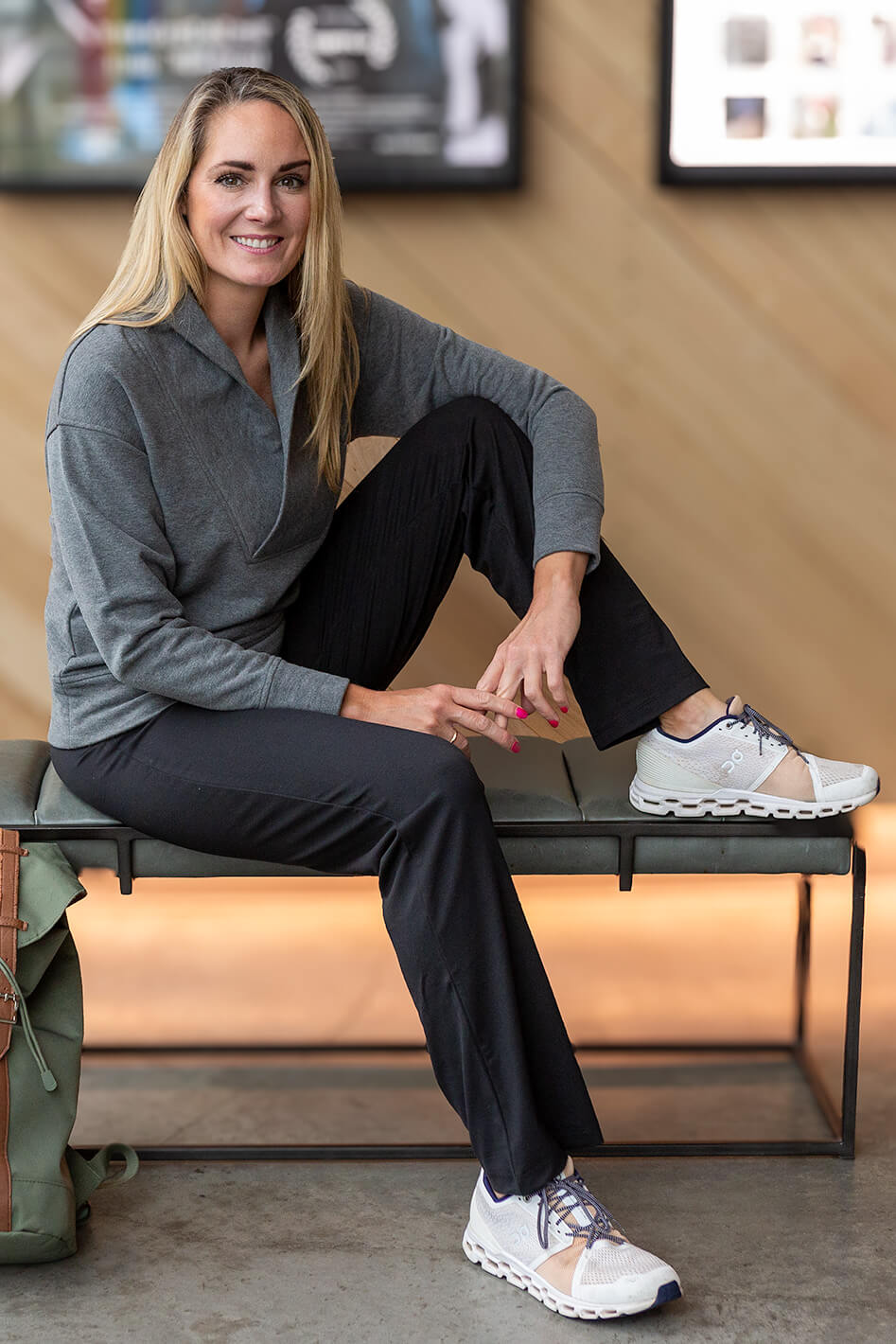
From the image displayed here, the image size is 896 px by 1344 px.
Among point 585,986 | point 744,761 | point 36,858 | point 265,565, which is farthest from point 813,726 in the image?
point 36,858

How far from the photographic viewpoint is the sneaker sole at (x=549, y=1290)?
4.73 feet

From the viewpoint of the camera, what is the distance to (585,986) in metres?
2.28

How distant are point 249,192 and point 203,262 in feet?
0.32

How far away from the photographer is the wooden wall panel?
102 inches

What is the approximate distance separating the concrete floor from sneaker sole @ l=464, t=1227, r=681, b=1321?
1cm

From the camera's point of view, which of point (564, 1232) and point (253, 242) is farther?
point (253, 242)

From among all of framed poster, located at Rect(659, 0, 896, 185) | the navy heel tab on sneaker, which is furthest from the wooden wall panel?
the navy heel tab on sneaker

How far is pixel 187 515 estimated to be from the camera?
1650 mm

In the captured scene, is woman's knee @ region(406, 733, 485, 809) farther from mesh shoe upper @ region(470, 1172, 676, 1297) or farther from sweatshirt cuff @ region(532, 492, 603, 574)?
mesh shoe upper @ region(470, 1172, 676, 1297)

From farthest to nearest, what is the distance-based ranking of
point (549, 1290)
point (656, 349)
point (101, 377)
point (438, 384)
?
point (656, 349)
point (438, 384)
point (101, 377)
point (549, 1290)

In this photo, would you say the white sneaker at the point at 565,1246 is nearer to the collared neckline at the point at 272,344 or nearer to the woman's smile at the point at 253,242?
the collared neckline at the point at 272,344

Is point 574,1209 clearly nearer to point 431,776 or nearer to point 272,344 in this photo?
point 431,776

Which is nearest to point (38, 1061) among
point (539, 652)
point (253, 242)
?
point (539, 652)

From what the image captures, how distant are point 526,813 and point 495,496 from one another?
385 millimetres
